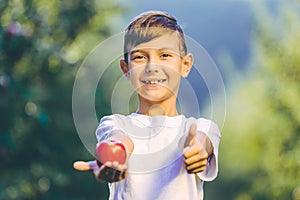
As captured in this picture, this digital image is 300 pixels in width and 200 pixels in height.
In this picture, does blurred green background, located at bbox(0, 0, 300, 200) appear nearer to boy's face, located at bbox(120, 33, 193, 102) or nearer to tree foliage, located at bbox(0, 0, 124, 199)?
tree foliage, located at bbox(0, 0, 124, 199)

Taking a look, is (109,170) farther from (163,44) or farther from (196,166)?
(163,44)

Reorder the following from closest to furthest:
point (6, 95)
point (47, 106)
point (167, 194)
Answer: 1. point (167, 194)
2. point (6, 95)
3. point (47, 106)

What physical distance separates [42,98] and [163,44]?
11.7ft

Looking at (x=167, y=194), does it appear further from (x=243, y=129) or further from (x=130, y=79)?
(x=243, y=129)

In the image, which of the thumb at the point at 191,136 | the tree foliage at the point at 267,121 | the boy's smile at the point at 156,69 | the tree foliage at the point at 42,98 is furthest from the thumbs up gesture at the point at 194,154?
the tree foliage at the point at 267,121

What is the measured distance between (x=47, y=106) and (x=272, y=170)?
4.87 ft

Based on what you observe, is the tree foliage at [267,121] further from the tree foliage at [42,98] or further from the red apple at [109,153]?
the red apple at [109,153]

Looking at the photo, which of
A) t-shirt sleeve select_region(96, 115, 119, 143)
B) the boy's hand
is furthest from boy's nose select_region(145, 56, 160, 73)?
the boy's hand

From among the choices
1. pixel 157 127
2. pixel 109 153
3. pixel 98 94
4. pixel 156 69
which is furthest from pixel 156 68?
pixel 98 94

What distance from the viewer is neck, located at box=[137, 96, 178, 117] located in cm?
141


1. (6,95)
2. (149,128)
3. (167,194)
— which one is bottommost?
(167,194)

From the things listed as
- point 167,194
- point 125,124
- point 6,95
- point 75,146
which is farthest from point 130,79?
point 75,146

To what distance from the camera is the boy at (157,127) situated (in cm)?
136

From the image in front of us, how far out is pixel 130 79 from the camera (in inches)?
55.8
